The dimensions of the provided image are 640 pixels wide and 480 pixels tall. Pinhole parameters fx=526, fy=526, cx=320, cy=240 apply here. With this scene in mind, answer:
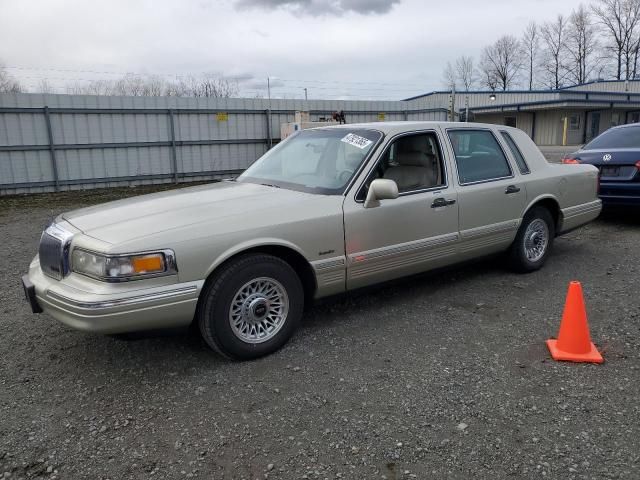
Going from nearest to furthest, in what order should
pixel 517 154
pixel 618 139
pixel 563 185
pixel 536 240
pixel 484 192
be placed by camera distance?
pixel 484 192 < pixel 517 154 < pixel 536 240 < pixel 563 185 < pixel 618 139

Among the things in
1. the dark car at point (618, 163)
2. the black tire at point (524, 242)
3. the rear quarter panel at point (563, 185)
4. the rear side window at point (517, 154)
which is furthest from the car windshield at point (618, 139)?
the rear side window at point (517, 154)

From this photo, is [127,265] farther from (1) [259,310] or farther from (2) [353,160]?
(2) [353,160]

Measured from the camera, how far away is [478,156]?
5.06 meters

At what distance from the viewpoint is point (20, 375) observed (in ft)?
11.6

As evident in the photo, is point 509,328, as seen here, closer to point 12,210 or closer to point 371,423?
point 371,423

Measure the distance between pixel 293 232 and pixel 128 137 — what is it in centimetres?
1234

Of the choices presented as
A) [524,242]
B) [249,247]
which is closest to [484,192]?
[524,242]

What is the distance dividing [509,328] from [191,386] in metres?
2.46

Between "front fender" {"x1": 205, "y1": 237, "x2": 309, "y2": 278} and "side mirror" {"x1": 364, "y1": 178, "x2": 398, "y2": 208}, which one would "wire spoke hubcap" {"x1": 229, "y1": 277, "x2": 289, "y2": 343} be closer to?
"front fender" {"x1": 205, "y1": 237, "x2": 309, "y2": 278}

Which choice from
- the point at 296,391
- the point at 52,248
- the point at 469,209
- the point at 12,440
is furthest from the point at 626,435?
the point at 52,248

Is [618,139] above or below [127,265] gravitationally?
above

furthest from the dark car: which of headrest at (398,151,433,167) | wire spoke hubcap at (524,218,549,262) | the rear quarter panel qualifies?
headrest at (398,151,433,167)

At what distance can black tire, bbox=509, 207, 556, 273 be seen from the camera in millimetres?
5406

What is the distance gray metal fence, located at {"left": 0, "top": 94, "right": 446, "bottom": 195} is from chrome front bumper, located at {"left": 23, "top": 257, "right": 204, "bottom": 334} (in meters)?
11.7
